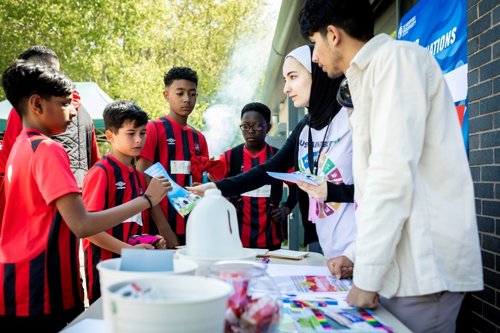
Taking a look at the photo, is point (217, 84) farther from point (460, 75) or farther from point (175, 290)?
point (175, 290)

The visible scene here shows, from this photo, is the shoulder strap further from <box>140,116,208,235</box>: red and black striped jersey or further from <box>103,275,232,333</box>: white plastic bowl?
<box>103,275,232,333</box>: white plastic bowl

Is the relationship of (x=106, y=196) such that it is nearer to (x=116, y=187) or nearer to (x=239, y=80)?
(x=116, y=187)

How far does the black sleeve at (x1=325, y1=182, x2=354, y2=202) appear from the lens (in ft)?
6.98

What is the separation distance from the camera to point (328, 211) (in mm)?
2359

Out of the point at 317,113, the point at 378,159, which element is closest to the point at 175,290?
the point at 378,159

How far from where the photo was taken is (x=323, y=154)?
7.98 ft

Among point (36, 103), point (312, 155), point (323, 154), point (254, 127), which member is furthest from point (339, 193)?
point (254, 127)

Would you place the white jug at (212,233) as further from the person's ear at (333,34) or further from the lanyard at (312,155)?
the lanyard at (312,155)

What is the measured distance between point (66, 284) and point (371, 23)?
1.66 meters

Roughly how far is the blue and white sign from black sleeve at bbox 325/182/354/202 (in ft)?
4.25

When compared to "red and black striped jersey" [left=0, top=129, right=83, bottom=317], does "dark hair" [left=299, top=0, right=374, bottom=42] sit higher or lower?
higher

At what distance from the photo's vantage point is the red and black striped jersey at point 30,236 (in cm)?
190

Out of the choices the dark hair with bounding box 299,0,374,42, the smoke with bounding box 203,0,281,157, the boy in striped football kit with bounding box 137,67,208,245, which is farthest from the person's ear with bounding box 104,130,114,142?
the smoke with bounding box 203,0,281,157

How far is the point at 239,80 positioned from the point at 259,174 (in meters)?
22.1
